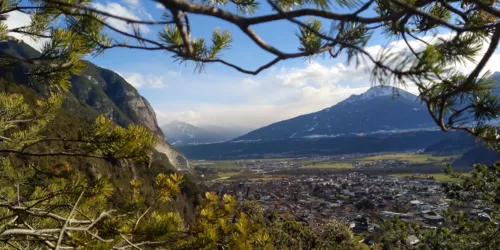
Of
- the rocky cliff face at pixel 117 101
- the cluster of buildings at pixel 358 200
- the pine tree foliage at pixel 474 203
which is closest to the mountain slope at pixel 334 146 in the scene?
the rocky cliff face at pixel 117 101

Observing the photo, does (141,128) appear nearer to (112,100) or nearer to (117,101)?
(112,100)

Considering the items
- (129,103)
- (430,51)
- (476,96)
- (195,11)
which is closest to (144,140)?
(195,11)

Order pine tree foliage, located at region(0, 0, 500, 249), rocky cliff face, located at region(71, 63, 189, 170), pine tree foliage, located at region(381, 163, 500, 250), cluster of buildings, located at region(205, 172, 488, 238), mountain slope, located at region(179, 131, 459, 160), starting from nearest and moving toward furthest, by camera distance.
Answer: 1. pine tree foliage, located at region(0, 0, 500, 249)
2. pine tree foliage, located at region(381, 163, 500, 250)
3. cluster of buildings, located at region(205, 172, 488, 238)
4. rocky cliff face, located at region(71, 63, 189, 170)
5. mountain slope, located at region(179, 131, 459, 160)

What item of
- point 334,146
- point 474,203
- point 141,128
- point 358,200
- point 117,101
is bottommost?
point 358,200

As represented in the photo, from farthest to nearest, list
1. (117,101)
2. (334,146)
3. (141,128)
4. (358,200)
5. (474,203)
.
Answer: (334,146) < (117,101) < (358,200) < (474,203) < (141,128)

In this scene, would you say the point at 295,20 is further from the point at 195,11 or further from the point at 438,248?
the point at 438,248

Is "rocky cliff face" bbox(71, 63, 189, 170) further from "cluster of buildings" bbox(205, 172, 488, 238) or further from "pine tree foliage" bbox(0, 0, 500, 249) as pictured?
"pine tree foliage" bbox(0, 0, 500, 249)

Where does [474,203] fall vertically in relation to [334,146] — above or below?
above

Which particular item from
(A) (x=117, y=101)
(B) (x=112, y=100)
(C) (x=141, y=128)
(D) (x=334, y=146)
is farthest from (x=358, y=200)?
(D) (x=334, y=146)

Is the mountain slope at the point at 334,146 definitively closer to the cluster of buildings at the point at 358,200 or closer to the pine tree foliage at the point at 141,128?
the cluster of buildings at the point at 358,200

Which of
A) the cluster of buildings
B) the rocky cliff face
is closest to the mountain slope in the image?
the rocky cliff face

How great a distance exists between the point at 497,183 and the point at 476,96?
619 centimetres

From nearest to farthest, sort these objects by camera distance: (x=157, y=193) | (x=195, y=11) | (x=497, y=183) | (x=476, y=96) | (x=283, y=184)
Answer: (x=195, y=11)
(x=476, y=96)
(x=157, y=193)
(x=497, y=183)
(x=283, y=184)

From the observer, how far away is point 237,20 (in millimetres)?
1077
